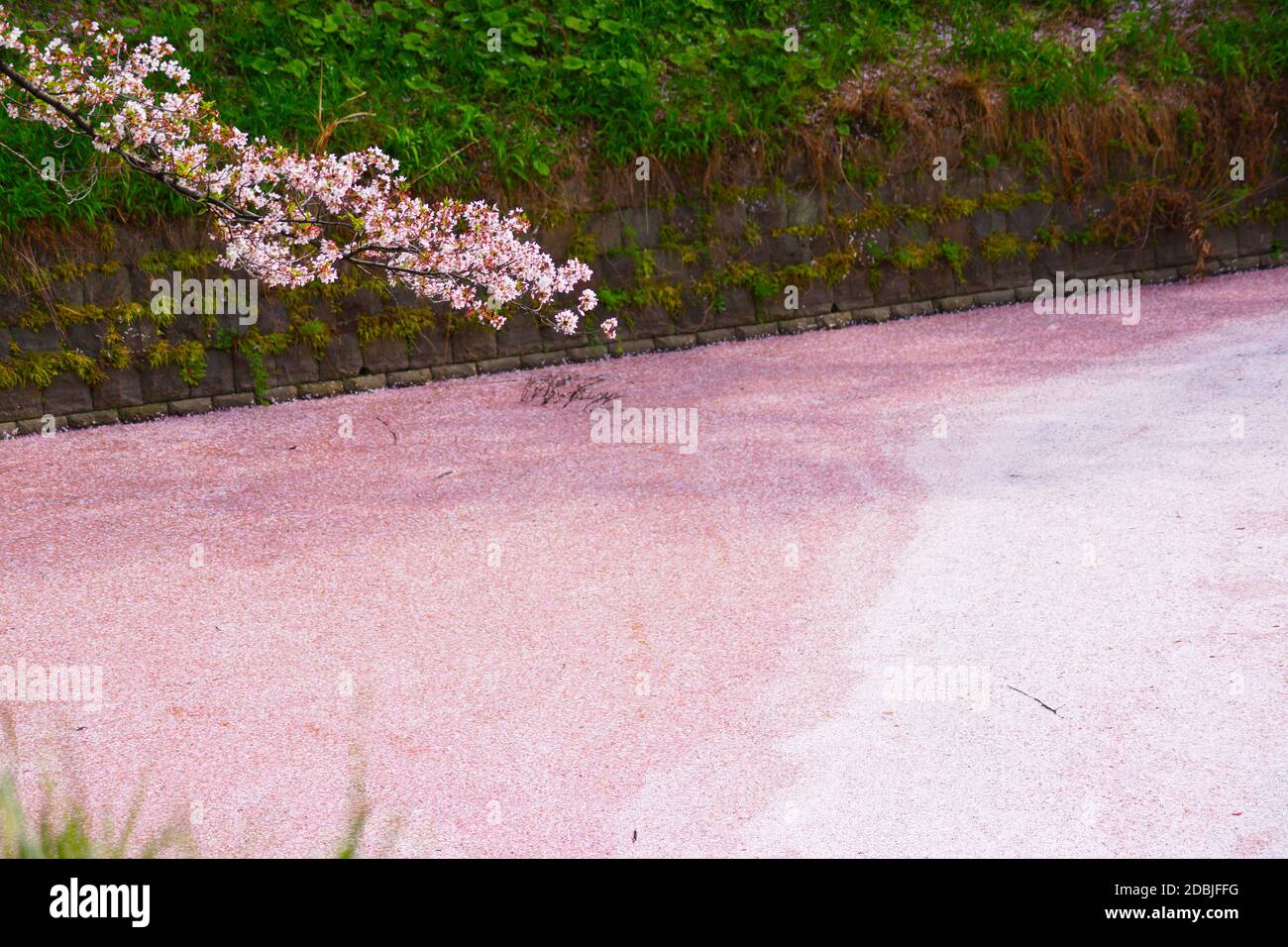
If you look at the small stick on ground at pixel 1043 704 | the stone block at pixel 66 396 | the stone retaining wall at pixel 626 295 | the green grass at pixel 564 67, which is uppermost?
the green grass at pixel 564 67

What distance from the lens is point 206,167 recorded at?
462 cm

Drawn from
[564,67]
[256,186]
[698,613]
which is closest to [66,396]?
[256,186]

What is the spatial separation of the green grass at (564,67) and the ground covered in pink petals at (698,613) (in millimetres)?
1826

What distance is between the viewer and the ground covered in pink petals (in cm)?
354

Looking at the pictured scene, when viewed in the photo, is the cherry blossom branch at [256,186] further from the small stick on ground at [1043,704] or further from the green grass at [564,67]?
the green grass at [564,67]

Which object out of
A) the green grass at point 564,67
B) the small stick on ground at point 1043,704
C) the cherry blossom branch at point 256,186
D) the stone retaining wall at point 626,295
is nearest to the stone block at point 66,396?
the stone retaining wall at point 626,295

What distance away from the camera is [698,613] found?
4.86 meters

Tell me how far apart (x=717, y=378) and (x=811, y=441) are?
1482 millimetres

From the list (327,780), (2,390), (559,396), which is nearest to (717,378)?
(559,396)

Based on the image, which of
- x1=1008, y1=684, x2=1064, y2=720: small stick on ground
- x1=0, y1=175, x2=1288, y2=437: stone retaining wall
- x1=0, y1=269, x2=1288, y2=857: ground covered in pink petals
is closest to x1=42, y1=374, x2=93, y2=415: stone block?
x1=0, y1=175, x2=1288, y2=437: stone retaining wall

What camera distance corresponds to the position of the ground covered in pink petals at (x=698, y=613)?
3.54 meters

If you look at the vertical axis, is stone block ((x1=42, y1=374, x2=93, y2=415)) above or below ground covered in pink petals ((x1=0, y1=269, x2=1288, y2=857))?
above

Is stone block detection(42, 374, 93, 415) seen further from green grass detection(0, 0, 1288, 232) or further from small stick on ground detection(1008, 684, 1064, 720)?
small stick on ground detection(1008, 684, 1064, 720)

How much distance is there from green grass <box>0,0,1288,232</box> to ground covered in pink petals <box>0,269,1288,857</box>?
1.83 meters
